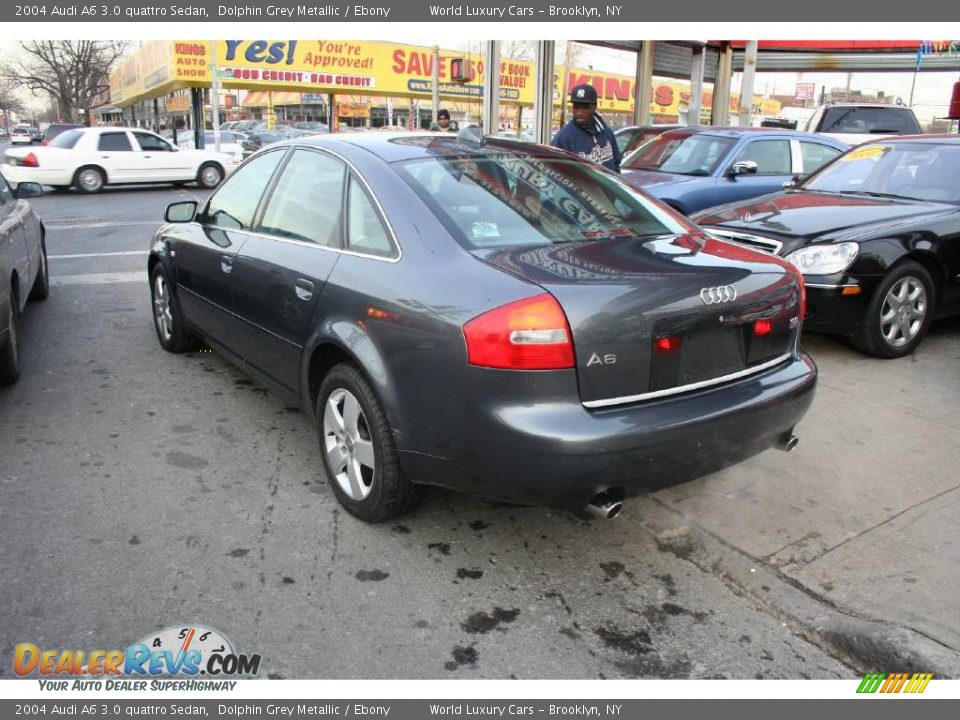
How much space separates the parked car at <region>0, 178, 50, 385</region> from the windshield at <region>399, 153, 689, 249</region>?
3.02m

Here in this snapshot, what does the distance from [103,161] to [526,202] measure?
1818 centimetres

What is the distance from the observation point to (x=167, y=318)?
5.64 m

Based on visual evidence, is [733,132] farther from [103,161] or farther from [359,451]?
[103,161]

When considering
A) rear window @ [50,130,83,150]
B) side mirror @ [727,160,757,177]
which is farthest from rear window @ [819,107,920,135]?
rear window @ [50,130,83,150]

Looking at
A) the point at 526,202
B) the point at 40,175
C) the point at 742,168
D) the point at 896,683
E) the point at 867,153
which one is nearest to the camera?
the point at 896,683

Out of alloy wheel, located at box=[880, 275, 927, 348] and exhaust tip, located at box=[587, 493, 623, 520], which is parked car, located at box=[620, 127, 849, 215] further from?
exhaust tip, located at box=[587, 493, 623, 520]

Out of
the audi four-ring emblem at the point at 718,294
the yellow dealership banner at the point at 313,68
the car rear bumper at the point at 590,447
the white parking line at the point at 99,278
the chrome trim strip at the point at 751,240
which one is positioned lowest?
the white parking line at the point at 99,278

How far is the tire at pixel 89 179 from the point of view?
60.5 ft

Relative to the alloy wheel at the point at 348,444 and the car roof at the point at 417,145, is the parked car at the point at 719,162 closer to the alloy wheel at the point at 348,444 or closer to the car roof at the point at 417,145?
the car roof at the point at 417,145

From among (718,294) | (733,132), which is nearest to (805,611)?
(718,294)

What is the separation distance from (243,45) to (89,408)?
25154 mm

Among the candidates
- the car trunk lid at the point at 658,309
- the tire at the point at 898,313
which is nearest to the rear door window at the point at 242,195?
the car trunk lid at the point at 658,309

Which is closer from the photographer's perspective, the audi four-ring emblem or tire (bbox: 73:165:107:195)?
the audi four-ring emblem

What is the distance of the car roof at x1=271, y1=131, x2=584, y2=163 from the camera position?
11.9ft
